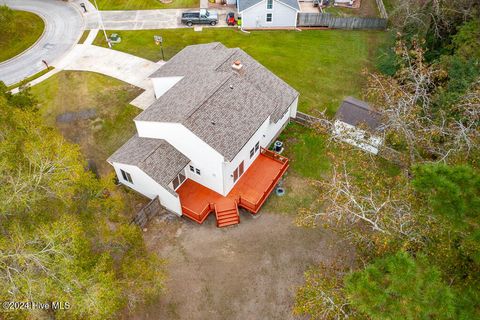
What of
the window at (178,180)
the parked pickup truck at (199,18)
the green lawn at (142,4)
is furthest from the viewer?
the green lawn at (142,4)

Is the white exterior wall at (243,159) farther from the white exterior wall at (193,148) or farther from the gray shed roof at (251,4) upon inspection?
the gray shed roof at (251,4)

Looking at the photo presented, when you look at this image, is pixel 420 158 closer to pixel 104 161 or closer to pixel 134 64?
→ pixel 104 161

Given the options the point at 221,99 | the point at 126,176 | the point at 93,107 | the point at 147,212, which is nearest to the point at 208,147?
the point at 221,99

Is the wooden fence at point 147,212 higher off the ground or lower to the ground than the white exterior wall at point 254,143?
lower

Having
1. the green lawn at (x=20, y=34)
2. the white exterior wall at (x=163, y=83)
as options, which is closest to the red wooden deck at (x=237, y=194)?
the white exterior wall at (x=163, y=83)

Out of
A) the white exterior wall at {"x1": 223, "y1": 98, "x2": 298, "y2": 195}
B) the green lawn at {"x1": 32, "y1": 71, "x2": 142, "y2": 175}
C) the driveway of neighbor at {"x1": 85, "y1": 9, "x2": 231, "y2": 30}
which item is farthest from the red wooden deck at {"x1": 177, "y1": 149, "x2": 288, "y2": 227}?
the driveway of neighbor at {"x1": 85, "y1": 9, "x2": 231, "y2": 30}

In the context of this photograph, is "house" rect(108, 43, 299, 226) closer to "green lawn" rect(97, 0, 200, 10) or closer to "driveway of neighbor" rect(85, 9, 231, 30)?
"driveway of neighbor" rect(85, 9, 231, 30)
